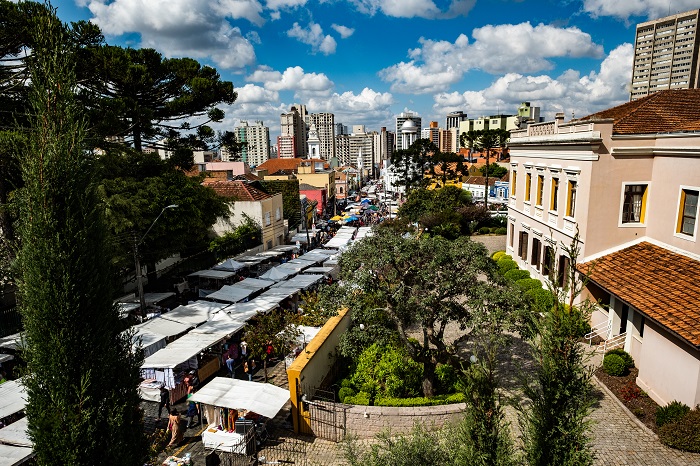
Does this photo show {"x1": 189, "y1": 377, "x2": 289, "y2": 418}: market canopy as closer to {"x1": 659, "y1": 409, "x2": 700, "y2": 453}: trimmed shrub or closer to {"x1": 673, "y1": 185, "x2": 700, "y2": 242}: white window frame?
{"x1": 659, "y1": 409, "x2": 700, "y2": 453}: trimmed shrub

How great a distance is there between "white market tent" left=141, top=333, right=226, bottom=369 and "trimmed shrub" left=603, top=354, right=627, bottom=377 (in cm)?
1349

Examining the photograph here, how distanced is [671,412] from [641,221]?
30.0 feet

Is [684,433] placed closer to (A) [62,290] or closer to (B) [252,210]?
(A) [62,290]

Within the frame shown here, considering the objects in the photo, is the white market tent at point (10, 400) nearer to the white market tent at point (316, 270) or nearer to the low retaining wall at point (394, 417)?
the low retaining wall at point (394, 417)

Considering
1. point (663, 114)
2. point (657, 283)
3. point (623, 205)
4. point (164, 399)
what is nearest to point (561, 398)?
point (657, 283)

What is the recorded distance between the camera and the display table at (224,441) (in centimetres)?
1116

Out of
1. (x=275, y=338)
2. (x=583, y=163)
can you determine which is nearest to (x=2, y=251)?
(x=275, y=338)

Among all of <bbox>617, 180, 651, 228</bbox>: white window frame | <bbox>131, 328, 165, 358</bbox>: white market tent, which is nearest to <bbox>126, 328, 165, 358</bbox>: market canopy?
<bbox>131, 328, 165, 358</bbox>: white market tent

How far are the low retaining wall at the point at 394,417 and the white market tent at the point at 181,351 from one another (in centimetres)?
600

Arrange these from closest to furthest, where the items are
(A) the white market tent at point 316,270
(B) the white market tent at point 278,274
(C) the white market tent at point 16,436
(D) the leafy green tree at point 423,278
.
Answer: (C) the white market tent at point 16,436
(D) the leafy green tree at point 423,278
(B) the white market tent at point 278,274
(A) the white market tent at point 316,270

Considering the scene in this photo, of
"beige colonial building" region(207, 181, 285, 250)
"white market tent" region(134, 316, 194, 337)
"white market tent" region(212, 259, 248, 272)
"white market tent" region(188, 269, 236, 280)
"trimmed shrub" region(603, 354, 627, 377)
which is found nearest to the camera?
"trimmed shrub" region(603, 354, 627, 377)

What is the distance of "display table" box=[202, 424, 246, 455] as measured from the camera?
1116 cm

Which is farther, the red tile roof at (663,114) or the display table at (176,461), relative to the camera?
the red tile roof at (663,114)

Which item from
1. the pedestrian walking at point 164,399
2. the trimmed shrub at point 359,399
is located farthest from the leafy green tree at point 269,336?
the trimmed shrub at point 359,399
